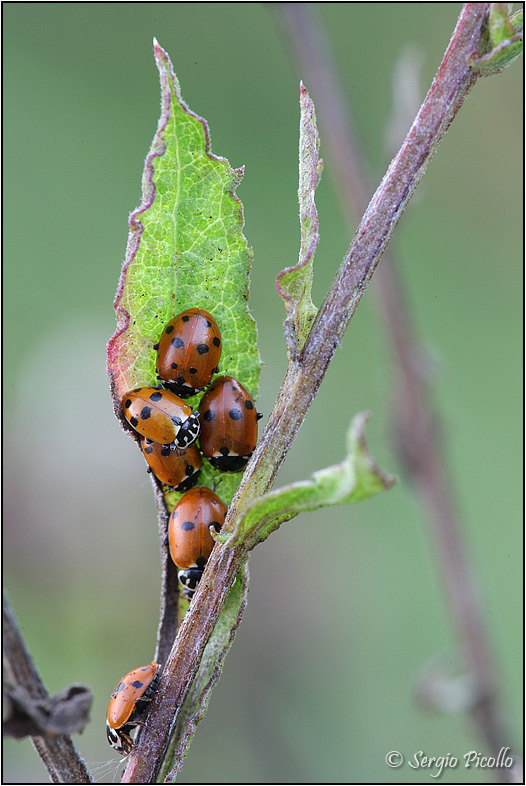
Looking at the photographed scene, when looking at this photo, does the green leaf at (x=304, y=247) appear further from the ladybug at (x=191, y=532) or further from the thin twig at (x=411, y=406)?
the thin twig at (x=411, y=406)

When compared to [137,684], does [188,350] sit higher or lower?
higher

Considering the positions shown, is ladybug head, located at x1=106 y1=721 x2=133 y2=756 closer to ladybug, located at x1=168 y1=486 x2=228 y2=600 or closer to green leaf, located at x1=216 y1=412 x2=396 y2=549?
ladybug, located at x1=168 y1=486 x2=228 y2=600

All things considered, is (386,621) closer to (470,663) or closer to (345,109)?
(470,663)

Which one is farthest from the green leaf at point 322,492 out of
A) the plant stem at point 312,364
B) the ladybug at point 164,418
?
the ladybug at point 164,418

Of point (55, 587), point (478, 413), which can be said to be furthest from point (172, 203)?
point (478, 413)

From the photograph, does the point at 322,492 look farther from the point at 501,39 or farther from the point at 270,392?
the point at 270,392

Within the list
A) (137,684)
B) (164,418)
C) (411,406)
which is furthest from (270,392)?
(137,684)
